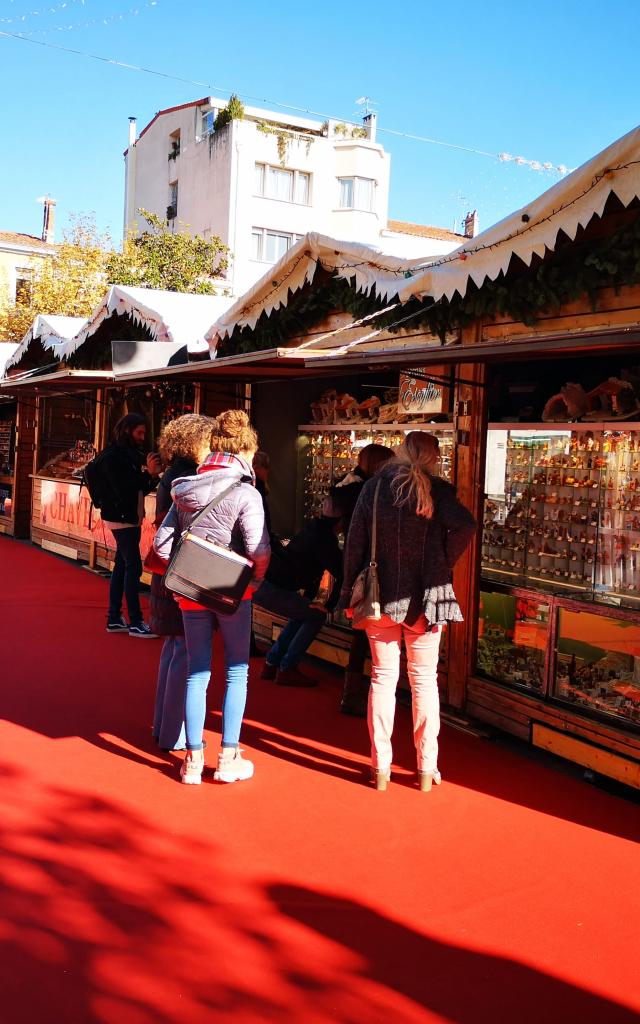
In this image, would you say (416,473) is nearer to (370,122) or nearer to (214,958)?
(214,958)

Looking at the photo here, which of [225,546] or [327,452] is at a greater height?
[327,452]

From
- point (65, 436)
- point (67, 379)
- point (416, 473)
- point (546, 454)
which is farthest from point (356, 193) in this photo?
point (416, 473)

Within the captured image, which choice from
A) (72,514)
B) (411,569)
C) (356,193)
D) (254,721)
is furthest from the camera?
(356,193)

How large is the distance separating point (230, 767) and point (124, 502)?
3990mm

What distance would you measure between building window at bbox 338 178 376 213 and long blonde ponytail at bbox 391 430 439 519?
34.1 m

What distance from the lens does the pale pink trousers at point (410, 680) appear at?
14.9 ft

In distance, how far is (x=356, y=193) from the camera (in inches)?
1435

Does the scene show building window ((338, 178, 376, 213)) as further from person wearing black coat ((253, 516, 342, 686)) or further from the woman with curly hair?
the woman with curly hair

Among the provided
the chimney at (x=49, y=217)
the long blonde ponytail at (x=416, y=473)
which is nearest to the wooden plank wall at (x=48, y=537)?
the long blonde ponytail at (x=416, y=473)

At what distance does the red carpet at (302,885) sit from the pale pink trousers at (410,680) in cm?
25

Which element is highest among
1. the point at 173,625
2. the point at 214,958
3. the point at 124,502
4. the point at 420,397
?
the point at 420,397

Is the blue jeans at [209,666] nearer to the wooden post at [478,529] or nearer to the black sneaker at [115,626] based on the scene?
the wooden post at [478,529]

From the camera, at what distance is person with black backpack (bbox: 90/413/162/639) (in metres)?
8.13

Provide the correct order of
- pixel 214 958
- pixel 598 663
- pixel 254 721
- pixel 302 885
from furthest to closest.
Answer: pixel 254 721 → pixel 598 663 → pixel 302 885 → pixel 214 958
